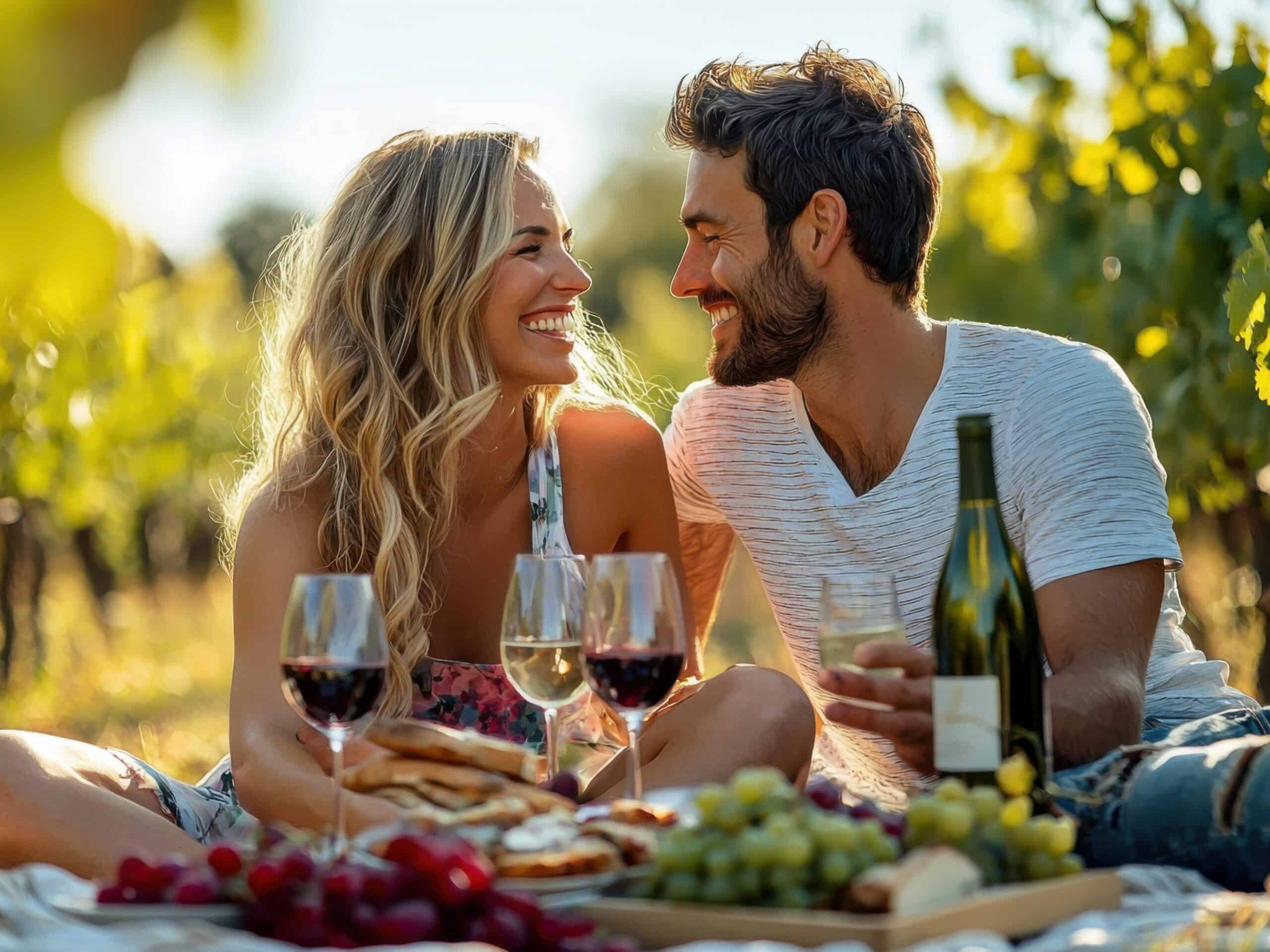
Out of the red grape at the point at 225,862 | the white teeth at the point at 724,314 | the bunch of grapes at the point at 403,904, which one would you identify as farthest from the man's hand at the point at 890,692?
the white teeth at the point at 724,314

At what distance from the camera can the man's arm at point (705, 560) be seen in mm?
4113

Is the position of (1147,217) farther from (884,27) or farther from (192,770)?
(192,770)

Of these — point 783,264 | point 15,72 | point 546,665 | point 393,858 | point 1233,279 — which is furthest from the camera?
point 783,264

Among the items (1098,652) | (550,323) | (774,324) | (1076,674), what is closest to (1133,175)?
(774,324)

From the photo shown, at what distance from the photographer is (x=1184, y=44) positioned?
5734 mm

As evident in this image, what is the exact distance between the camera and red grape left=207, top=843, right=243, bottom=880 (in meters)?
1.75

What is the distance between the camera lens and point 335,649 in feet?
6.40

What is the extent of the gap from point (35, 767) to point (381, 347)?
129 cm

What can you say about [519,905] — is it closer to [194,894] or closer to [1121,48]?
[194,894]

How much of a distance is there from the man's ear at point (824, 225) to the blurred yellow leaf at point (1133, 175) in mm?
2358

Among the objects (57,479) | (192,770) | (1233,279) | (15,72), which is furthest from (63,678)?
(15,72)

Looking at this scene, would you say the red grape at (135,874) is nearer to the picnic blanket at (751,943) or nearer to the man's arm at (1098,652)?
the picnic blanket at (751,943)

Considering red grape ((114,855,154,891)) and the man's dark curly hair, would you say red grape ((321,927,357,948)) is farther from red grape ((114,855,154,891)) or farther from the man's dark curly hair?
the man's dark curly hair

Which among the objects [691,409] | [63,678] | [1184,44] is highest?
[1184,44]
